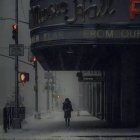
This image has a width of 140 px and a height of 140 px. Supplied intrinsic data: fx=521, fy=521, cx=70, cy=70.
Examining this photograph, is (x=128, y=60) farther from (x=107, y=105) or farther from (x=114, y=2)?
(x=107, y=105)

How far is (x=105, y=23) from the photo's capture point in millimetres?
26391

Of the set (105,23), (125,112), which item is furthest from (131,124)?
(105,23)

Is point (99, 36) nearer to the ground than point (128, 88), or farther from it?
farther from it

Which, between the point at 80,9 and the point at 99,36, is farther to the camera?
the point at 80,9

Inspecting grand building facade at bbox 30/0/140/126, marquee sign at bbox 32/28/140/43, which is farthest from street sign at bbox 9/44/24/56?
marquee sign at bbox 32/28/140/43

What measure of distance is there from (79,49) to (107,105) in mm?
9239

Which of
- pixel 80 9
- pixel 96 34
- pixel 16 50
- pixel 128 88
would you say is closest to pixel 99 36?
pixel 96 34

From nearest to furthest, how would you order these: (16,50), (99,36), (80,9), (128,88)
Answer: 1. (99,36)
2. (80,9)
3. (128,88)
4. (16,50)

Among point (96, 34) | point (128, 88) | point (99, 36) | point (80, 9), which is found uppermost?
point (80, 9)

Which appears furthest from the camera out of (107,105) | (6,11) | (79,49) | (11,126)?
(6,11)

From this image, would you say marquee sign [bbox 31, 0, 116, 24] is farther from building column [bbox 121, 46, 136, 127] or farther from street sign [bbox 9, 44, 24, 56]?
street sign [bbox 9, 44, 24, 56]

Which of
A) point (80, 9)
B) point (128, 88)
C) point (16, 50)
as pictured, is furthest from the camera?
point (16, 50)

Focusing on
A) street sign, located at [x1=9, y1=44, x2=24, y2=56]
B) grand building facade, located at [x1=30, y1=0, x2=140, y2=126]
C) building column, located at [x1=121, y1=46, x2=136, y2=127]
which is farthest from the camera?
street sign, located at [x1=9, y1=44, x2=24, y2=56]

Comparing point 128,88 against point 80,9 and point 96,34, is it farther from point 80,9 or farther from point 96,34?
point 80,9
